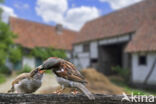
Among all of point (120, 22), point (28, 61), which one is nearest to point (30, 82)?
point (120, 22)

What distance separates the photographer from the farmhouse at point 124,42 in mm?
16647

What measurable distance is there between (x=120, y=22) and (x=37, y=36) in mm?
12733

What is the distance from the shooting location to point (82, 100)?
52.9 inches

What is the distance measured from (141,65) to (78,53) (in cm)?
1154

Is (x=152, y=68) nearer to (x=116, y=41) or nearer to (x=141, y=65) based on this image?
(x=141, y=65)

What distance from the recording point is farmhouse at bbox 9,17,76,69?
85.8 feet

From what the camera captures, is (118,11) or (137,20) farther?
(118,11)

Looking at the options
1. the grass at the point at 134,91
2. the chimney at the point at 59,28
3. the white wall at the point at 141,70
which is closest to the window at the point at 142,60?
the white wall at the point at 141,70

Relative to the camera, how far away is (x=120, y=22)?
22.3 m

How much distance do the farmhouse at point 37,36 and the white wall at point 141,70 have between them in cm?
1267

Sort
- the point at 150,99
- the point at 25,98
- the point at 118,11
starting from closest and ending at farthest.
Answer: the point at 25,98, the point at 150,99, the point at 118,11

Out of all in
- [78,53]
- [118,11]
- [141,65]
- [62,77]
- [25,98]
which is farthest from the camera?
[78,53]

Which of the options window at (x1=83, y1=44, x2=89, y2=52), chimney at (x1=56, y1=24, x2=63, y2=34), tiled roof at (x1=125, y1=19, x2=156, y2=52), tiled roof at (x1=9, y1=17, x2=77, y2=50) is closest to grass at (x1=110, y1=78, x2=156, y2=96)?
tiled roof at (x1=125, y1=19, x2=156, y2=52)

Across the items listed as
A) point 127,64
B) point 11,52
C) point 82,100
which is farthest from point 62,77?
point 11,52
